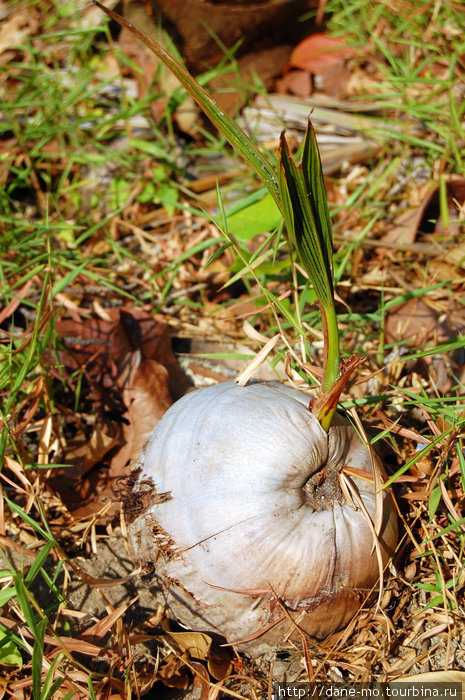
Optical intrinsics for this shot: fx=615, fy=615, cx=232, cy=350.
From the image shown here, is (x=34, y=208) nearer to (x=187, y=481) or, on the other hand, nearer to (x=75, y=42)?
(x=75, y=42)

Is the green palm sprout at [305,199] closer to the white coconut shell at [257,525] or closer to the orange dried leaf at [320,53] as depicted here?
the white coconut shell at [257,525]

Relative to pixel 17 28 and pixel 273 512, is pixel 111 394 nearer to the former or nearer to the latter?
pixel 273 512

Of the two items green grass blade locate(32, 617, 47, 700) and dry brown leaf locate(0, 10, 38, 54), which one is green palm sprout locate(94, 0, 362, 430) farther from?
dry brown leaf locate(0, 10, 38, 54)

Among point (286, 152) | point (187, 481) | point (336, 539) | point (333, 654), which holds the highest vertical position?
point (286, 152)

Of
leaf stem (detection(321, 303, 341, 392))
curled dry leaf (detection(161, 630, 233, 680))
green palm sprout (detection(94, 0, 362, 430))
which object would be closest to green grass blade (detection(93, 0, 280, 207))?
green palm sprout (detection(94, 0, 362, 430))

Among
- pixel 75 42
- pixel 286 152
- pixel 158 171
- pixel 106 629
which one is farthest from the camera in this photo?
pixel 75 42

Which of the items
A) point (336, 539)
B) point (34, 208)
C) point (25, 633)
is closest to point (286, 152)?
point (336, 539)

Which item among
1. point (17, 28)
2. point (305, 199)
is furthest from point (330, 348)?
point (17, 28)

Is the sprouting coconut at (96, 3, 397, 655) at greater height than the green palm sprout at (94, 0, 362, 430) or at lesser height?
lesser
